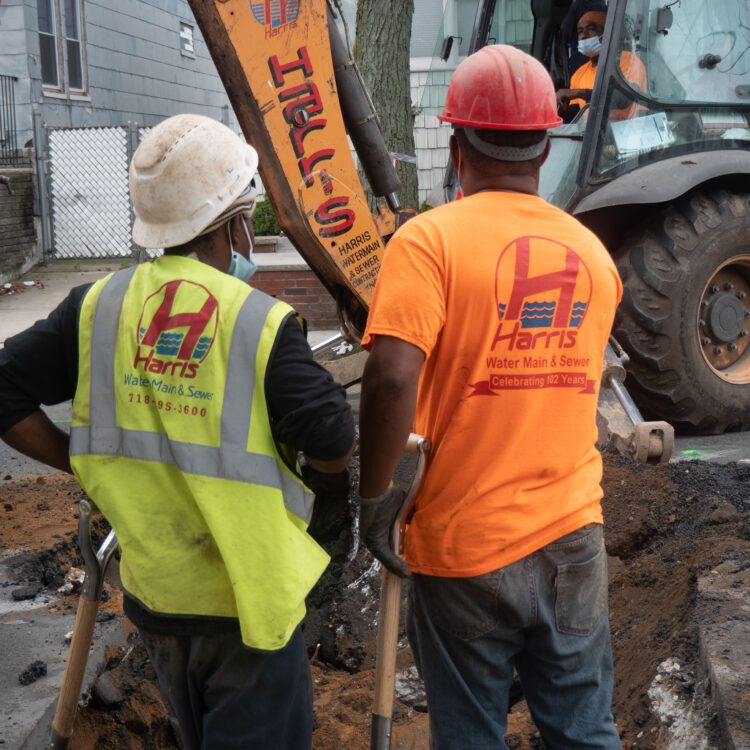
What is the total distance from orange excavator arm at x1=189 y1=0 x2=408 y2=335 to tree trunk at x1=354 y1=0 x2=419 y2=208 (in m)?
5.33

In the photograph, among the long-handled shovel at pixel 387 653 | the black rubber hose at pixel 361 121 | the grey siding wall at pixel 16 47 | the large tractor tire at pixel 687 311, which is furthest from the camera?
the grey siding wall at pixel 16 47

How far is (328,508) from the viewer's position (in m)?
5.11

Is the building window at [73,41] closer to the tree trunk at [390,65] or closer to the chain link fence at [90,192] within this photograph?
the chain link fence at [90,192]

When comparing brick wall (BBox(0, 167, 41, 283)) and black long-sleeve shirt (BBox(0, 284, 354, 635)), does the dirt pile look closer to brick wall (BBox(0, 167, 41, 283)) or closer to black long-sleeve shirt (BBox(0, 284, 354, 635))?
black long-sleeve shirt (BBox(0, 284, 354, 635))

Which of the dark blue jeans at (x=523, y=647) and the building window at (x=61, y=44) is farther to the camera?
the building window at (x=61, y=44)

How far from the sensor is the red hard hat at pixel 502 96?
2.12 meters

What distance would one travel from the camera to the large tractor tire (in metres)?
5.65

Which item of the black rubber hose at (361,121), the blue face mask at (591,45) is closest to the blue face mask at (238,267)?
the black rubber hose at (361,121)

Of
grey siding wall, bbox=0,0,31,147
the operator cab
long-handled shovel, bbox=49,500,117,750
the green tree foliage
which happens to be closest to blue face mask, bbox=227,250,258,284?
long-handled shovel, bbox=49,500,117,750

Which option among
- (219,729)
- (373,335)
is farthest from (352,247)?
(219,729)

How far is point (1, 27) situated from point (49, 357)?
40.4ft

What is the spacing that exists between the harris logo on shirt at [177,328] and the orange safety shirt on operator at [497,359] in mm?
359

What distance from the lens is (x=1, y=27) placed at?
12711 millimetres

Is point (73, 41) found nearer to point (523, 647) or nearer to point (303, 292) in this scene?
point (303, 292)
